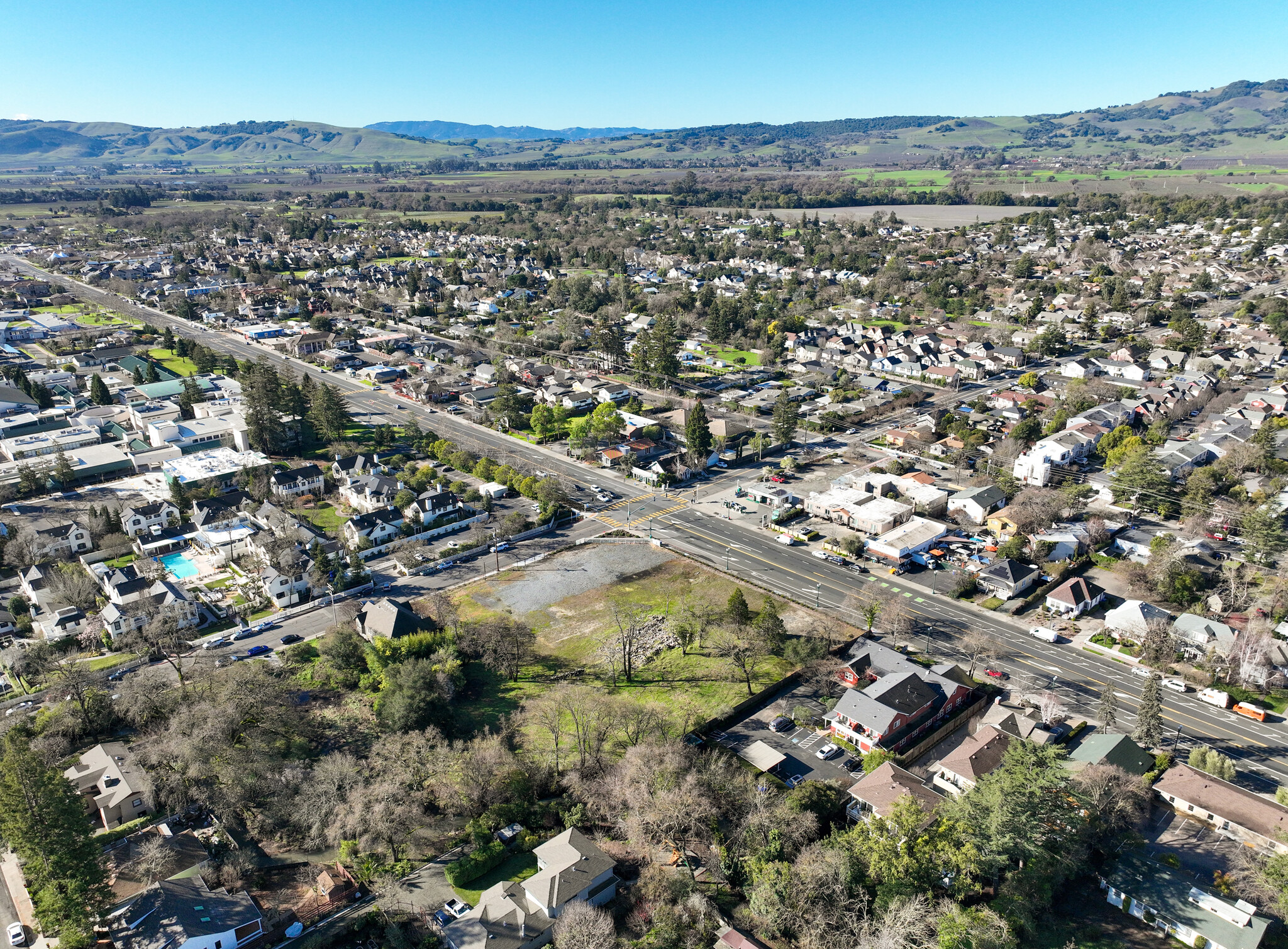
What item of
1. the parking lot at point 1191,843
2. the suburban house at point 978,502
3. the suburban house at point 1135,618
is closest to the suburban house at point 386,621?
the parking lot at point 1191,843

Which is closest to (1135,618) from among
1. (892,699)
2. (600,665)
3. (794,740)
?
(892,699)

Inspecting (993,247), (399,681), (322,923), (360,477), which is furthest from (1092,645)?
(993,247)

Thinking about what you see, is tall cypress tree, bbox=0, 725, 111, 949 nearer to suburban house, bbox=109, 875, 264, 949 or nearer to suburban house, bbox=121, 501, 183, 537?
suburban house, bbox=109, 875, 264, 949

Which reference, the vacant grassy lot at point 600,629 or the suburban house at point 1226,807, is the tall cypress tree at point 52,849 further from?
the suburban house at point 1226,807

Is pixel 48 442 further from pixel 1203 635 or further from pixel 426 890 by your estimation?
pixel 1203 635

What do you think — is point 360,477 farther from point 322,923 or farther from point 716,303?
point 716,303
